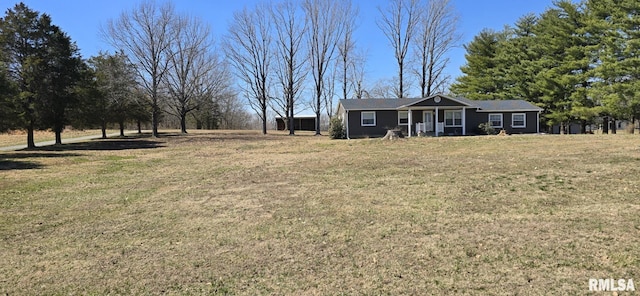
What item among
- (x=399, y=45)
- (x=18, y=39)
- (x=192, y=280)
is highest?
(x=399, y=45)

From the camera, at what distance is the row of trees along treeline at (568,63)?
27.5 metres

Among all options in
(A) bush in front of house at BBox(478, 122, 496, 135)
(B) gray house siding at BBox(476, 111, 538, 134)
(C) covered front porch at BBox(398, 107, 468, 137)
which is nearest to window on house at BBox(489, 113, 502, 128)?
(B) gray house siding at BBox(476, 111, 538, 134)

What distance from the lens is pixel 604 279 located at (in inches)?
140

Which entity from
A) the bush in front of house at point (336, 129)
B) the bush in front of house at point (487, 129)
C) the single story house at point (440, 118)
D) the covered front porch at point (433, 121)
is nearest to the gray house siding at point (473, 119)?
the single story house at point (440, 118)

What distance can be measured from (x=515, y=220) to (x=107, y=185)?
9704 millimetres

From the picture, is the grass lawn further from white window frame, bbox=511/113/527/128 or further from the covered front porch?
white window frame, bbox=511/113/527/128

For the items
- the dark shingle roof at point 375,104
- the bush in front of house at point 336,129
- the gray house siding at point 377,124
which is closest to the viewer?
the bush in front of house at point 336,129

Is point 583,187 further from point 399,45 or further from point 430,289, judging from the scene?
point 399,45

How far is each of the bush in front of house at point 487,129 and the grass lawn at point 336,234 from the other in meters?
19.6

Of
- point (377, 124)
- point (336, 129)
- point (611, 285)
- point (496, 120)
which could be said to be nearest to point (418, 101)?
point (377, 124)

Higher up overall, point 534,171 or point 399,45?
point 399,45

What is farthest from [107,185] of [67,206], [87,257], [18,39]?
[18,39]

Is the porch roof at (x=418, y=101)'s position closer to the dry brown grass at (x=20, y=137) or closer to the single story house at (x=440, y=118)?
the single story house at (x=440, y=118)

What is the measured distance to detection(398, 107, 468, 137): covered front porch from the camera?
98.8 ft
